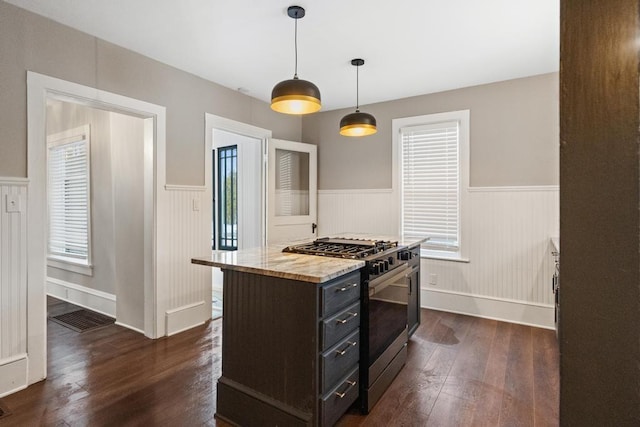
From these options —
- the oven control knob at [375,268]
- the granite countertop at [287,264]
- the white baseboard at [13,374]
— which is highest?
the granite countertop at [287,264]

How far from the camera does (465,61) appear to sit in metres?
3.29

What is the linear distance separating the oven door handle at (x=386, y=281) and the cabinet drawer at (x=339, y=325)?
143 millimetres

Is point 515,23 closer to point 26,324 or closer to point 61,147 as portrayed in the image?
point 26,324

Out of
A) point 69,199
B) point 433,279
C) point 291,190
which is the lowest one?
point 433,279

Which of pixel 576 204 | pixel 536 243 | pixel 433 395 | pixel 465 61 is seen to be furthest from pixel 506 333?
pixel 576 204

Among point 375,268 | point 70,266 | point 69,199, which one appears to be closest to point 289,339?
point 375,268

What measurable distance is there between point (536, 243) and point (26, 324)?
456 cm

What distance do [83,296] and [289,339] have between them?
366 centimetres

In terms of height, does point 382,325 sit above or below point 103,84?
below

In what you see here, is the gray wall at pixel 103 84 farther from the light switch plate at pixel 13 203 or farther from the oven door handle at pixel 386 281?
the oven door handle at pixel 386 281

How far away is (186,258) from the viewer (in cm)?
356

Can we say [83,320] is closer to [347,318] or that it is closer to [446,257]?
[347,318]

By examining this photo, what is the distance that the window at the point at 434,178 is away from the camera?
13.2 ft

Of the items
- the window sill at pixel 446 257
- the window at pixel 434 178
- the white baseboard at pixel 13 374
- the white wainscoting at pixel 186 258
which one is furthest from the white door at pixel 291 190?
the white baseboard at pixel 13 374
